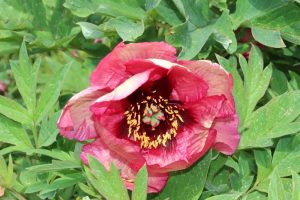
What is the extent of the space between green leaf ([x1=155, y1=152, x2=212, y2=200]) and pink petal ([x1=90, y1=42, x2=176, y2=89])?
0.57 ft

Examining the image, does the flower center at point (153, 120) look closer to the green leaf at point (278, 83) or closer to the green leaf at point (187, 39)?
the green leaf at point (187, 39)

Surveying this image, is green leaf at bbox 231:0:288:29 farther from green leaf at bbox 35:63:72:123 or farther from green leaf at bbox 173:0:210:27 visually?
green leaf at bbox 35:63:72:123

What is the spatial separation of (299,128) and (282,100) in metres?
0.06

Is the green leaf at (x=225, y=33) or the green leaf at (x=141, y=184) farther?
the green leaf at (x=225, y=33)

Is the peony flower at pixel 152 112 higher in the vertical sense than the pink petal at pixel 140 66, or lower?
lower

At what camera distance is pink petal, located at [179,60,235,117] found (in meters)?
1.03

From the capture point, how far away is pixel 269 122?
3.61 ft

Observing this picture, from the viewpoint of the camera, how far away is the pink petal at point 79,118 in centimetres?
104

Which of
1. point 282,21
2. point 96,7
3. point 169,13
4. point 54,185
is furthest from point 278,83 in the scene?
point 54,185

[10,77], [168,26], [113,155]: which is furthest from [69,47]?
[10,77]

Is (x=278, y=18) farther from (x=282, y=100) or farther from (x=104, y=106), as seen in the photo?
(x=104, y=106)

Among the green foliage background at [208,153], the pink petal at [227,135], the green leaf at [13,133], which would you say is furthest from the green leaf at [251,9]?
the green leaf at [13,133]

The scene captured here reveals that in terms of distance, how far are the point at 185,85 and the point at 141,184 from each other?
0.19 m

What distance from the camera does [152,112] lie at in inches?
44.1
